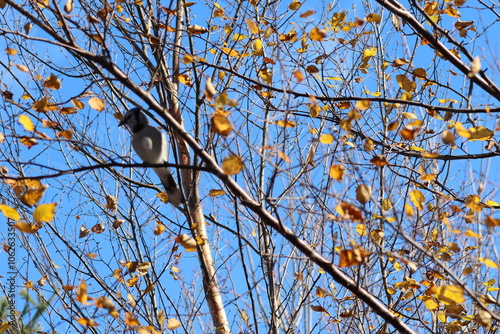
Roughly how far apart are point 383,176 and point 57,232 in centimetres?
304

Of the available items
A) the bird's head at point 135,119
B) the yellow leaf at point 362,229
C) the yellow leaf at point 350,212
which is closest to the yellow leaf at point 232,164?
the yellow leaf at point 350,212

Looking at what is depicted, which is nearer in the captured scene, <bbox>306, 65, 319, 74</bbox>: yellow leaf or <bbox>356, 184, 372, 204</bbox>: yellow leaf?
<bbox>356, 184, 372, 204</bbox>: yellow leaf

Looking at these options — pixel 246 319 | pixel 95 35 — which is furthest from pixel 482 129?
pixel 246 319

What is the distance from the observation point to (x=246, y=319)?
481 cm

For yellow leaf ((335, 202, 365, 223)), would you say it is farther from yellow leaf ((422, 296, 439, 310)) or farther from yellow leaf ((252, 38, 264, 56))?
yellow leaf ((252, 38, 264, 56))

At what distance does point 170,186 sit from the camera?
16.1 ft

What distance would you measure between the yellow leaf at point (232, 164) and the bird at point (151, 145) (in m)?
2.26

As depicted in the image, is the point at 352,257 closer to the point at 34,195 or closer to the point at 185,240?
the point at 185,240

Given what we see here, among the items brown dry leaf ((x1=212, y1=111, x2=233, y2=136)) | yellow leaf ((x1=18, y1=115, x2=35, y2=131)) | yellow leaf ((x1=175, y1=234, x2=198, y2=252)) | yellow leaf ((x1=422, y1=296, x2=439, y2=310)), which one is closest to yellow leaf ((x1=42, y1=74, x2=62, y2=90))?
yellow leaf ((x1=18, y1=115, x2=35, y2=131))

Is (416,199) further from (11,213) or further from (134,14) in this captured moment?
(134,14)

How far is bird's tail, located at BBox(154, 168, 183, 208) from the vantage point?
15.8ft

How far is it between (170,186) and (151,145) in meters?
0.40

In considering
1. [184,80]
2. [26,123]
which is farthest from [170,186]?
[26,123]

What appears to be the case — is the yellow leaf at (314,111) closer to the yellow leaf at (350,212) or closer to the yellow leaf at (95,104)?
the yellow leaf at (350,212)
